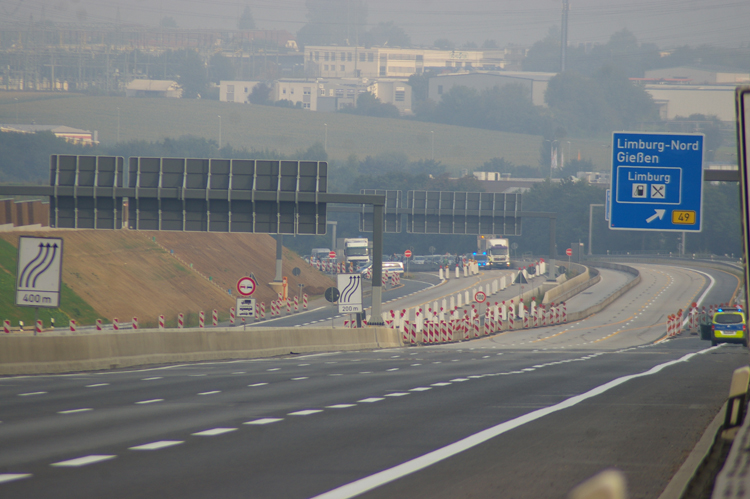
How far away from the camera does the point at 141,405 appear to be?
12656mm

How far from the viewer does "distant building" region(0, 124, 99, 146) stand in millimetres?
169800

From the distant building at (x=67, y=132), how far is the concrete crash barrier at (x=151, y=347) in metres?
147

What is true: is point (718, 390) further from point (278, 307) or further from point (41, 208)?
point (41, 208)

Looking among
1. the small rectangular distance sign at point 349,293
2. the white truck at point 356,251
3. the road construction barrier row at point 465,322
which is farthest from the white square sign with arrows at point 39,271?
the white truck at point 356,251

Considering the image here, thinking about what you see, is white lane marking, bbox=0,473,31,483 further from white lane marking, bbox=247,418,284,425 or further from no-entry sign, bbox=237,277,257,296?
no-entry sign, bbox=237,277,257,296

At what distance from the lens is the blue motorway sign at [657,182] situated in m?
25.7

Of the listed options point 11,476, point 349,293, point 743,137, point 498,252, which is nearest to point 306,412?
point 11,476

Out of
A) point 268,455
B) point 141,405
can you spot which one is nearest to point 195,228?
point 141,405

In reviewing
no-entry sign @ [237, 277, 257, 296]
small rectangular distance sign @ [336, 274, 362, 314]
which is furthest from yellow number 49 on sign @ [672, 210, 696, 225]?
no-entry sign @ [237, 277, 257, 296]

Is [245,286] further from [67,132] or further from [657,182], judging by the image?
[67,132]

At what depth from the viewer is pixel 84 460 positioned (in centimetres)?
820

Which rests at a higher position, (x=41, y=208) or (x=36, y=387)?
(x=41, y=208)

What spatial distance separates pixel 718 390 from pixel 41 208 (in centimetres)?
6093

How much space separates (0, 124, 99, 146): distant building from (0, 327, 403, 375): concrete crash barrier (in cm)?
14672
